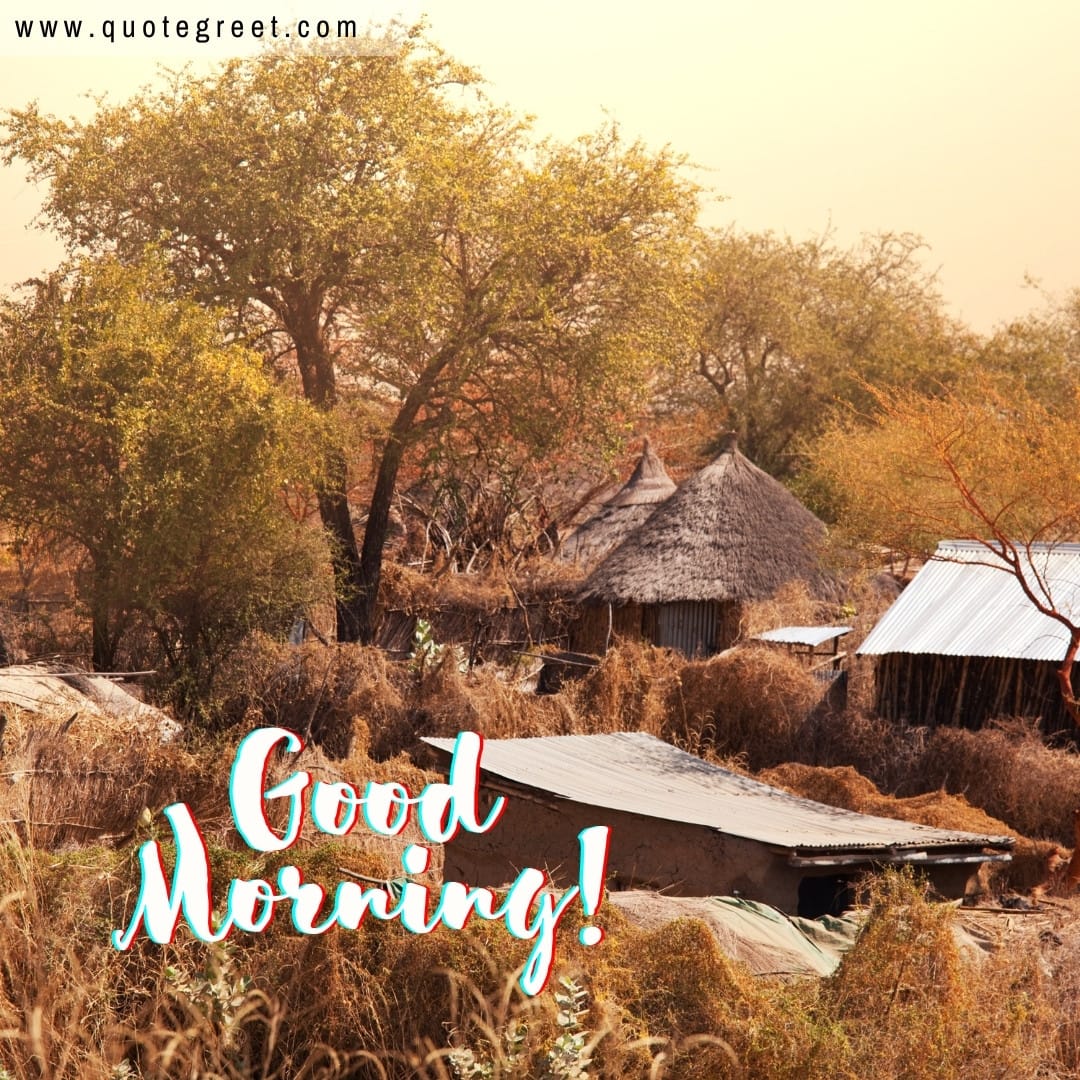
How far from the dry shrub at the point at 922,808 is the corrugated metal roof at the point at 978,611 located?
6.07 feet

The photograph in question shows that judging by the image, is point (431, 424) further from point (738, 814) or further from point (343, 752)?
point (738, 814)

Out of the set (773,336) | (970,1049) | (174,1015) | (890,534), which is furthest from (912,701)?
(773,336)

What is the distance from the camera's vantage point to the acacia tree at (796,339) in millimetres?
41875

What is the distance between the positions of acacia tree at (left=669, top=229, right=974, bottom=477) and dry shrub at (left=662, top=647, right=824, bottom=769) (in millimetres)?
23238

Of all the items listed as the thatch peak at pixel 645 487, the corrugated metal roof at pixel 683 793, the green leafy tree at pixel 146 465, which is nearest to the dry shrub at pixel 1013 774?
the corrugated metal roof at pixel 683 793

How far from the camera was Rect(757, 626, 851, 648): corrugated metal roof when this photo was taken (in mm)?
18906

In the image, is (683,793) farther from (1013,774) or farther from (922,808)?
(1013,774)

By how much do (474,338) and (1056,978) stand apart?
17280mm

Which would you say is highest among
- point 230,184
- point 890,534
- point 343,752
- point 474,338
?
point 230,184

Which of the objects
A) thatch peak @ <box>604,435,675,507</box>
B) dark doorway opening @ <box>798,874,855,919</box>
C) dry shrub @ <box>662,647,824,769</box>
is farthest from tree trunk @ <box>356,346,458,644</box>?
dark doorway opening @ <box>798,874,855,919</box>

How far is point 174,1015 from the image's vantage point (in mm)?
6383

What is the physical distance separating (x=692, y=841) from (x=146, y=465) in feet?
34.2

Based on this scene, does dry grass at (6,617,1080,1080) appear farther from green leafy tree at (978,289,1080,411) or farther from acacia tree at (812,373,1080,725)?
green leafy tree at (978,289,1080,411)

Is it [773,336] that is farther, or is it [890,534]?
[773,336]
